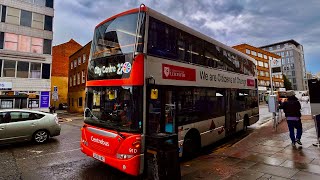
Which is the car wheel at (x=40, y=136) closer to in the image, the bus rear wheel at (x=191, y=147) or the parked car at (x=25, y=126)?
the parked car at (x=25, y=126)

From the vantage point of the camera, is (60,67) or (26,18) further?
(60,67)

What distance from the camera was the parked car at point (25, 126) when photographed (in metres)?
8.73

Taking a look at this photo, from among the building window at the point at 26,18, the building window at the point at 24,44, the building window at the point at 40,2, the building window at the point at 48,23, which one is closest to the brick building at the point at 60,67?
the building window at the point at 48,23

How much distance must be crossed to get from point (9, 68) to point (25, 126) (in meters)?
18.9

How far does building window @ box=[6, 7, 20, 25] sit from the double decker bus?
78.7ft

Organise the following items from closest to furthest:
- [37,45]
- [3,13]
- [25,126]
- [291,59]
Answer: [25,126]
[3,13]
[37,45]
[291,59]

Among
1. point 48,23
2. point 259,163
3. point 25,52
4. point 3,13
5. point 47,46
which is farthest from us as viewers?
point 48,23

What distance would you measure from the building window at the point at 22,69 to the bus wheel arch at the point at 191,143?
80.0 ft

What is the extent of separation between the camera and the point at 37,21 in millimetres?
26562

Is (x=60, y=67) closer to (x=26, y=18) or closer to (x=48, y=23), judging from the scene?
(x=48, y=23)

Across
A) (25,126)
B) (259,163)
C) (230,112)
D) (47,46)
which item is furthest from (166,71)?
(47,46)

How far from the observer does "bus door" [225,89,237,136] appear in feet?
31.1

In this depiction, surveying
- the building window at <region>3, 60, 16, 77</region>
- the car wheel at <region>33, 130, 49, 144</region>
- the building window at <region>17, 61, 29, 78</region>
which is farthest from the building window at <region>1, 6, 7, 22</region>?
the car wheel at <region>33, 130, 49, 144</region>

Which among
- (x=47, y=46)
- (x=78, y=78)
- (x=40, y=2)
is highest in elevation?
(x=40, y=2)
